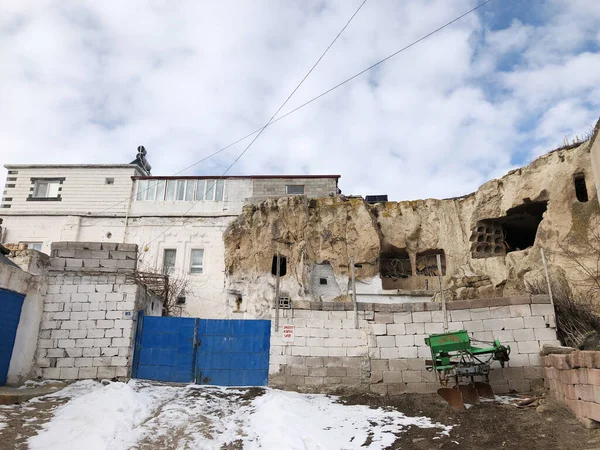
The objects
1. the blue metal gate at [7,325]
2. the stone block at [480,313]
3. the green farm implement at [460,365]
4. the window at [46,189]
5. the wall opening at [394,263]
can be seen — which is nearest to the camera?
the green farm implement at [460,365]

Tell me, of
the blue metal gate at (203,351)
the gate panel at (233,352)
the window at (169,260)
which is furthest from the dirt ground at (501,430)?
the window at (169,260)

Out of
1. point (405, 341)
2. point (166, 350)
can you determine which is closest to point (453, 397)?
point (405, 341)

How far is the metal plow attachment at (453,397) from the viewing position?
862 centimetres

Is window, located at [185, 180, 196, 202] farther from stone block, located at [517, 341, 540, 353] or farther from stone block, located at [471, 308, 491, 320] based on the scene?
stone block, located at [517, 341, 540, 353]

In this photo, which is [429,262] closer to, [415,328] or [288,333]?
[415,328]

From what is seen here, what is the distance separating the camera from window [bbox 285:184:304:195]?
77.1 ft

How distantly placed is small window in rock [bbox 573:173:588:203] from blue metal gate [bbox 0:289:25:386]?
18242mm

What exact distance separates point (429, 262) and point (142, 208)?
14750mm

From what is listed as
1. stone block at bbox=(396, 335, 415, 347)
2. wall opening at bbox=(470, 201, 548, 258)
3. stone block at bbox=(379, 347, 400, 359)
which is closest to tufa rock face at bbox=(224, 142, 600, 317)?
wall opening at bbox=(470, 201, 548, 258)

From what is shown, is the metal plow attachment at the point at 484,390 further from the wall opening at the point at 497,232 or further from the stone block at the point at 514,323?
the wall opening at the point at 497,232

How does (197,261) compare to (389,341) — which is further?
(197,261)

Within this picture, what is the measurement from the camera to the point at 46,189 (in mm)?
24109

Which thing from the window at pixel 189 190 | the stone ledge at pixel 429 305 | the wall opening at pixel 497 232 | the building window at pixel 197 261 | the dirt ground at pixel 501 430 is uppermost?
the window at pixel 189 190

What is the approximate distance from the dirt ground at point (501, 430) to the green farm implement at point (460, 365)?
245 mm
